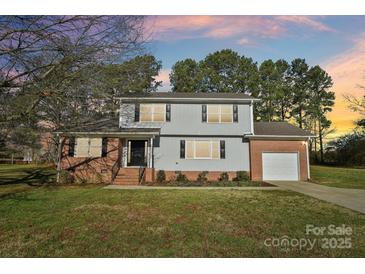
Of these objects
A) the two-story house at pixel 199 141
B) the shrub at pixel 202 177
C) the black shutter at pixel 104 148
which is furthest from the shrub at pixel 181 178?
the black shutter at pixel 104 148

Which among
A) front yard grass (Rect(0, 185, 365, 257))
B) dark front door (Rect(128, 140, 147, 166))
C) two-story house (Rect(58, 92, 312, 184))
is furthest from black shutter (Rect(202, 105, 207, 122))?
front yard grass (Rect(0, 185, 365, 257))

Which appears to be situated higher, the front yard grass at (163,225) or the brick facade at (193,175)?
the brick facade at (193,175)

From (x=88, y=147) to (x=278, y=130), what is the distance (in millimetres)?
14253

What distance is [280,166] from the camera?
56.4 feet

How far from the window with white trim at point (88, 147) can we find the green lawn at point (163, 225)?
6681mm

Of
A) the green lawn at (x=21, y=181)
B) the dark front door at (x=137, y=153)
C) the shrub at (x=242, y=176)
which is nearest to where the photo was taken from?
the green lawn at (x=21, y=181)

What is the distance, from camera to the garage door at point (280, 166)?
1717cm

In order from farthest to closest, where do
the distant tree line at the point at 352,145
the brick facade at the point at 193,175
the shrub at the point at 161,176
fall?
the distant tree line at the point at 352,145, the brick facade at the point at 193,175, the shrub at the point at 161,176

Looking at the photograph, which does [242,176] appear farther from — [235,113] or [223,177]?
[235,113]

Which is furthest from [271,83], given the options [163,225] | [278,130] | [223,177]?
[163,225]

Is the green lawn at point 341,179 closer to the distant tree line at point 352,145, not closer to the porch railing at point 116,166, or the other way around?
the distant tree line at point 352,145

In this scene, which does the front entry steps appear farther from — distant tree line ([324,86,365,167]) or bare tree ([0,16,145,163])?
distant tree line ([324,86,365,167])

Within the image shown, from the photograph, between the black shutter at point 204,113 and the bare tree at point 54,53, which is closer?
the bare tree at point 54,53

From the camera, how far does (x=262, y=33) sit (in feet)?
36.9
